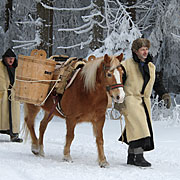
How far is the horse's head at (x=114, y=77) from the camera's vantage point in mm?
5387

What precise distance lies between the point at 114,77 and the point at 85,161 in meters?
1.81

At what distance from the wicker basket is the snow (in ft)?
3.60

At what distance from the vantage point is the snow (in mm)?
5145

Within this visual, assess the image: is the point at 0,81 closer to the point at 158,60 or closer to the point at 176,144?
the point at 176,144

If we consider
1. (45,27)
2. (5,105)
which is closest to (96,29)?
(45,27)

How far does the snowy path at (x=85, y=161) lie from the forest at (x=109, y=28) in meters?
4.61

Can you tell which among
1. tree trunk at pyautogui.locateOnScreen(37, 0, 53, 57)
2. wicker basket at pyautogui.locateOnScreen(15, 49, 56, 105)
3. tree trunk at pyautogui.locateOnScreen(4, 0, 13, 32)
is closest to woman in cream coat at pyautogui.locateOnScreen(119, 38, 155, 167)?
wicker basket at pyautogui.locateOnScreen(15, 49, 56, 105)

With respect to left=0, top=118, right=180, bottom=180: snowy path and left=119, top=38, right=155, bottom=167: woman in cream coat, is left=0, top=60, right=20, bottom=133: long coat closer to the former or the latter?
left=0, top=118, right=180, bottom=180: snowy path

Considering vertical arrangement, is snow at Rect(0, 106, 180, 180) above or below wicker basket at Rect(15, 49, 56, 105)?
below

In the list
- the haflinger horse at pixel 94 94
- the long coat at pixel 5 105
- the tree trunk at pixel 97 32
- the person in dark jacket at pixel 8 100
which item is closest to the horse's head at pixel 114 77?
the haflinger horse at pixel 94 94

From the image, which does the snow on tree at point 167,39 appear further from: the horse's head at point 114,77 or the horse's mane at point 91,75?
the horse's head at point 114,77

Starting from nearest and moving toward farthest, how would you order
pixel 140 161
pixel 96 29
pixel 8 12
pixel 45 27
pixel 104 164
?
pixel 104 164 → pixel 140 161 → pixel 96 29 → pixel 45 27 → pixel 8 12

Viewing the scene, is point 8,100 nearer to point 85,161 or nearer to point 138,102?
point 85,161

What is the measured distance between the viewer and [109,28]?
45.8 ft
